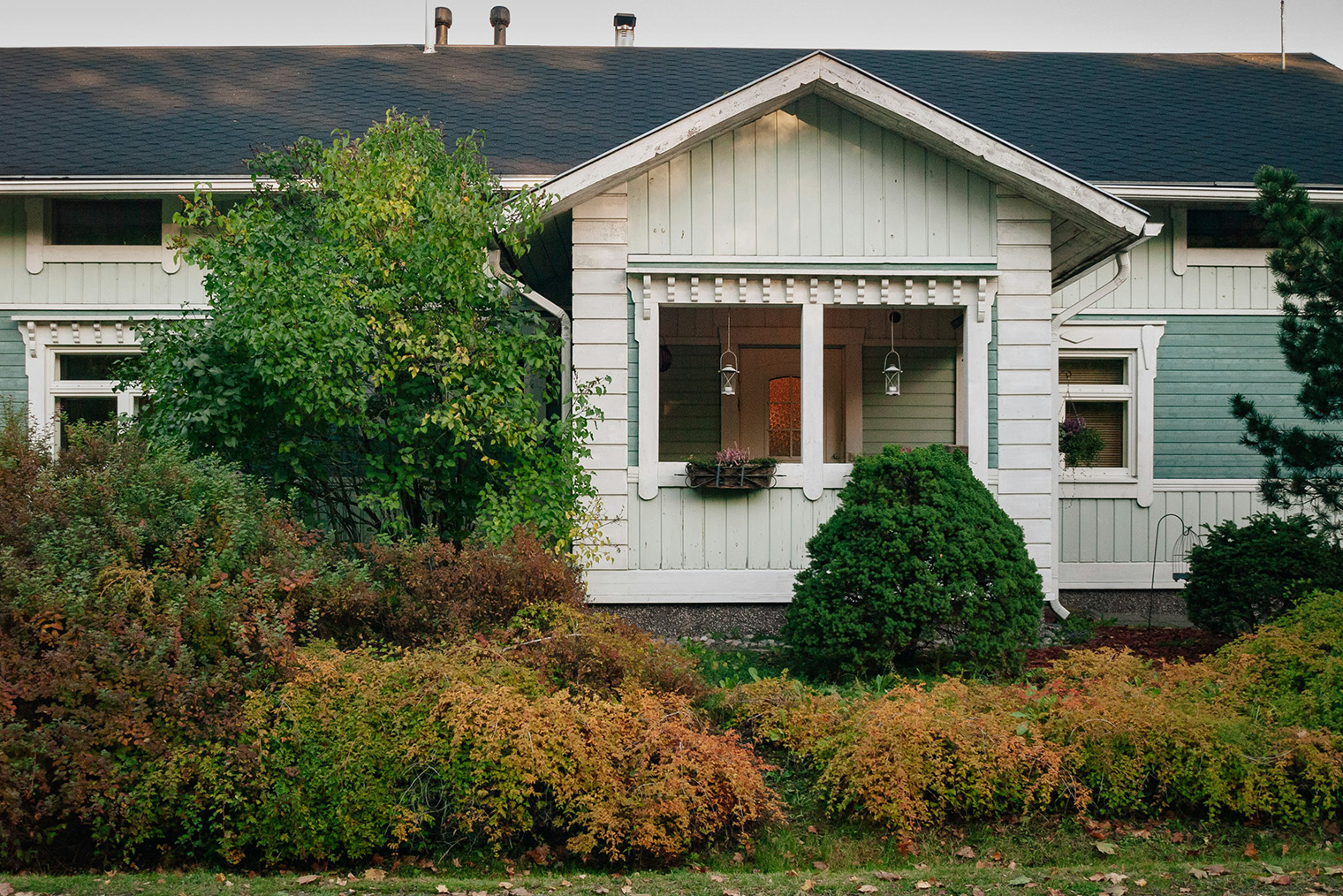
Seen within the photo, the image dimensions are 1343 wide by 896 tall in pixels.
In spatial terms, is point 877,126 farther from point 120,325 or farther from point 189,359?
point 120,325

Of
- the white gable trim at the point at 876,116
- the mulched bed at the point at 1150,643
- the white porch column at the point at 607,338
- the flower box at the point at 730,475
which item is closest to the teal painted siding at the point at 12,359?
the white porch column at the point at 607,338

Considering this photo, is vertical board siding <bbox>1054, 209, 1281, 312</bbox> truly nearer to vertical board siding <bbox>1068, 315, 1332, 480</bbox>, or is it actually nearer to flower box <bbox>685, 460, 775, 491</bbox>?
vertical board siding <bbox>1068, 315, 1332, 480</bbox>

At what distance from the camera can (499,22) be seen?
595 inches

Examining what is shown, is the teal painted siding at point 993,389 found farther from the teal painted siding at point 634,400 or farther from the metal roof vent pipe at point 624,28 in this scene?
the metal roof vent pipe at point 624,28

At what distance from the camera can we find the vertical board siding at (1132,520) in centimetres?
1045

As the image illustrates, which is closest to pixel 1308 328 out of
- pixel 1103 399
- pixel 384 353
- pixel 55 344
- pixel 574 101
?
pixel 1103 399

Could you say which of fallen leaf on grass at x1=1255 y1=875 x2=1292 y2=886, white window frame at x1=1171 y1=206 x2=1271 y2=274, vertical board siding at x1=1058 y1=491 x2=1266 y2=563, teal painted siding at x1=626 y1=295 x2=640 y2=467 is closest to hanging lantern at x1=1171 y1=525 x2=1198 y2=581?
vertical board siding at x1=1058 y1=491 x2=1266 y2=563

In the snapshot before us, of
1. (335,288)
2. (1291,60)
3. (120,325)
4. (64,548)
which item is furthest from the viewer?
(1291,60)

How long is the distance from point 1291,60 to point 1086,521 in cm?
805

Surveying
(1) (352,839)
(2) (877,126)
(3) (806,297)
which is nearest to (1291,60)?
(2) (877,126)

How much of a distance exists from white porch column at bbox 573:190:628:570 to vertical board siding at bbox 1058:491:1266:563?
4943mm

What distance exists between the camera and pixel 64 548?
192 inches

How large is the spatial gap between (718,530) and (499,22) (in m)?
10.3

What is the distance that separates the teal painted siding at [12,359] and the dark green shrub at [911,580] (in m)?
8.01
